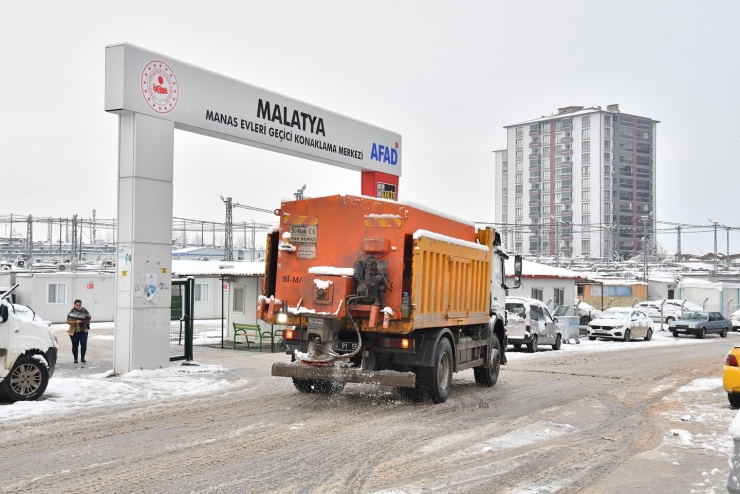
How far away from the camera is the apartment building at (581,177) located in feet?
422

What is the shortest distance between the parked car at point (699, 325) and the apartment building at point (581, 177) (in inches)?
3222

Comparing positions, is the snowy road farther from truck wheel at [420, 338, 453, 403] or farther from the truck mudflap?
the truck mudflap

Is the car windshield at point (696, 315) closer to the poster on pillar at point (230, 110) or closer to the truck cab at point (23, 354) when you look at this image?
the poster on pillar at point (230, 110)

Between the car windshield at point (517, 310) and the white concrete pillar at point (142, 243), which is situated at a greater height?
the white concrete pillar at point (142, 243)

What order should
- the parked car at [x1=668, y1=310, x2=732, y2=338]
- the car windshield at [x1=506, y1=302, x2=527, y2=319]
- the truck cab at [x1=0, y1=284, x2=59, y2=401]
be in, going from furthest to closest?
1. the parked car at [x1=668, y1=310, x2=732, y2=338]
2. the car windshield at [x1=506, y1=302, x2=527, y2=319]
3. the truck cab at [x1=0, y1=284, x2=59, y2=401]

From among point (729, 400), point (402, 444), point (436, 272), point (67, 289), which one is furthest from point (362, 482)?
point (67, 289)

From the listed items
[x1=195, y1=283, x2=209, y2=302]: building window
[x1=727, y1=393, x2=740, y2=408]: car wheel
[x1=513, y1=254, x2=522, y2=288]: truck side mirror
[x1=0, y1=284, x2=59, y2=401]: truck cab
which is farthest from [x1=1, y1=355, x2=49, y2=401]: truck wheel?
[x1=195, y1=283, x2=209, y2=302]: building window

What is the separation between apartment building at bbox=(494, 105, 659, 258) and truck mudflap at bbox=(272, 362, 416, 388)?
378 ft

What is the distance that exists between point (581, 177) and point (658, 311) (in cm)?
8587

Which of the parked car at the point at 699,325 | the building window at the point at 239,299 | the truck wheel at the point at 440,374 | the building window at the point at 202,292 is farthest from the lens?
the building window at the point at 202,292

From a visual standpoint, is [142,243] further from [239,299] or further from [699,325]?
[699,325]

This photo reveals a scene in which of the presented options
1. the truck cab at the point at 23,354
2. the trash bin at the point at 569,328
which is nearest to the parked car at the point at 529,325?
the trash bin at the point at 569,328

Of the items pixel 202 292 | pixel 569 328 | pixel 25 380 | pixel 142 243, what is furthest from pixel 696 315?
pixel 25 380

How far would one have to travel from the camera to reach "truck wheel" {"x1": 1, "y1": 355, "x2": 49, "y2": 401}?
39.1ft
